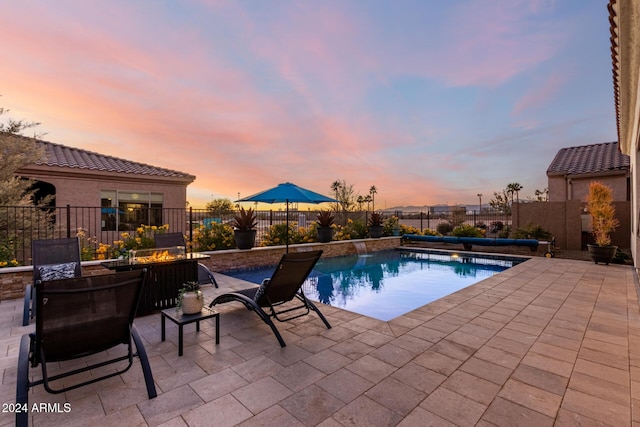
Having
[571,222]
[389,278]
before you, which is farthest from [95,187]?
[571,222]

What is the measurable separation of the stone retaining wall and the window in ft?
13.7

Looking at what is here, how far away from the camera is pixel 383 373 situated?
2643 millimetres

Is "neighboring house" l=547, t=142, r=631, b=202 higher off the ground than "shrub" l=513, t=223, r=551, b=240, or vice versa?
"neighboring house" l=547, t=142, r=631, b=202

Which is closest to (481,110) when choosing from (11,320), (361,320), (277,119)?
(277,119)

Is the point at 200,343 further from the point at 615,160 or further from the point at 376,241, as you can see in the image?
the point at 615,160

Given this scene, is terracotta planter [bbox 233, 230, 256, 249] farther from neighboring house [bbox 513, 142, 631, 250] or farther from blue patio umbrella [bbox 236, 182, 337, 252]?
neighboring house [bbox 513, 142, 631, 250]

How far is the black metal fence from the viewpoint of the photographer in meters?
6.69

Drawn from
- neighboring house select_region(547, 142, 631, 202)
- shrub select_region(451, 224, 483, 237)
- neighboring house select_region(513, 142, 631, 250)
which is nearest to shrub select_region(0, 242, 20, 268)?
shrub select_region(451, 224, 483, 237)

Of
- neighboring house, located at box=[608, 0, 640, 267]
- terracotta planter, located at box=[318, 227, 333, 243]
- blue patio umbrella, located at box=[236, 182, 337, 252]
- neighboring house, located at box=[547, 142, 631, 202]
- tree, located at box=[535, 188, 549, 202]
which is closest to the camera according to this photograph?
neighboring house, located at box=[608, 0, 640, 267]

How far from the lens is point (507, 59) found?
29.7ft

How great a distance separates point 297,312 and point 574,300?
4.80 metres

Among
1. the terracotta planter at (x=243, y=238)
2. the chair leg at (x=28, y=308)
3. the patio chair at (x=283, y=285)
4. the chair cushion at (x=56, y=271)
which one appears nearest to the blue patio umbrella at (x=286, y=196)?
the terracotta planter at (x=243, y=238)

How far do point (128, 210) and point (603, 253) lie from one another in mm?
15788

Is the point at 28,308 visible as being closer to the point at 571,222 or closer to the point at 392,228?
the point at 392,228
